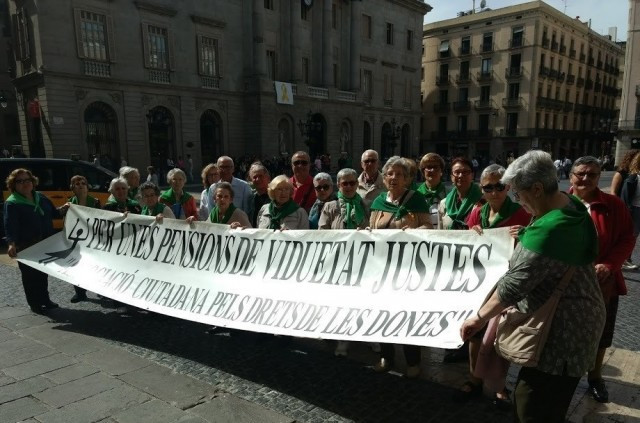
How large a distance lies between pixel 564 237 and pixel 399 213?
179cm

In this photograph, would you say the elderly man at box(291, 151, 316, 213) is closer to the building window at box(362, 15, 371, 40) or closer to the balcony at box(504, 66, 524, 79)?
the building window at box(362, 15, 371, 40)

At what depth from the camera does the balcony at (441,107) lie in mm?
54375

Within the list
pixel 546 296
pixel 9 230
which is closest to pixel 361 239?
pixel 546 296

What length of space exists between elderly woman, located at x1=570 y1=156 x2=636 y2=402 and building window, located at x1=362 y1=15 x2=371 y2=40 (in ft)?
125

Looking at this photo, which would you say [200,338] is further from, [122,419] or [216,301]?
[122,419]

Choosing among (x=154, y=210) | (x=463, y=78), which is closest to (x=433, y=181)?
(x=154, y=210)

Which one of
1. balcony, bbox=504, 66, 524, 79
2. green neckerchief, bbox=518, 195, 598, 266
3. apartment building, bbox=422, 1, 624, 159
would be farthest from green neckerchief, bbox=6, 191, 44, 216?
Result: balcony, bbox=504, 66, 524, 79

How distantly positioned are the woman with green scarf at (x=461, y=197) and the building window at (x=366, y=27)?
37379mm

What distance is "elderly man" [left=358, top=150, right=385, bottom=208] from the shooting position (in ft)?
16.2

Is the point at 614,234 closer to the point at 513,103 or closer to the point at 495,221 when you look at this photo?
the point at 495,221

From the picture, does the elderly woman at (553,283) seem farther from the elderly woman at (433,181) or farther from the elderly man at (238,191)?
the elderly man at (238,191)

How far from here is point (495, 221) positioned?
344 cm

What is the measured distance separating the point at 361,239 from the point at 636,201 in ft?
17.4

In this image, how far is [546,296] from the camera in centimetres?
207
